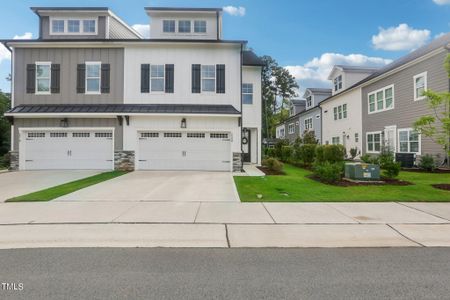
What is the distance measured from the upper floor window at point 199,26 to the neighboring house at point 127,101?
11.4 feet

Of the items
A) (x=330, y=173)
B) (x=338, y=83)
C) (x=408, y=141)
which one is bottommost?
(x=330, y=173)

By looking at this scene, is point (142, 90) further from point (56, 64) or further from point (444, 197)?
point (444, 197)

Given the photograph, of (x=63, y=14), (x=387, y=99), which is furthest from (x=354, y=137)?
(x=63, y=14)

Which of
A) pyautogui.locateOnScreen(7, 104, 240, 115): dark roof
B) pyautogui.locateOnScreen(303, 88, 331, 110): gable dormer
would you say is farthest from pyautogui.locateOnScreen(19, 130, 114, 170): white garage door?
pyautogui.locateOnScreen(303, 88, 331, 110): gable dormer

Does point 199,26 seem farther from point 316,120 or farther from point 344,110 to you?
point 316,120

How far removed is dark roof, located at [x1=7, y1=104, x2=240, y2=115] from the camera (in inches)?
549

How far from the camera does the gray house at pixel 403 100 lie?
46.9ft

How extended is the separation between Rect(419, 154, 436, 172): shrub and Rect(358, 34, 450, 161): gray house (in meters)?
0.82

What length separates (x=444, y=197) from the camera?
7.97m

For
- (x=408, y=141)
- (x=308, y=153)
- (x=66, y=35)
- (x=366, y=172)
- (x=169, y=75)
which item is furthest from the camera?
(x=308, y=153)

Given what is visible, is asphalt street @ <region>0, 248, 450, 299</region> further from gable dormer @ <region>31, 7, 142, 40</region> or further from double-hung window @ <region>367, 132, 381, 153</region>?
double-hung window @ <region>367, 132, 381, 153</region>

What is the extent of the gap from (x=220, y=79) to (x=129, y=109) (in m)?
5.16

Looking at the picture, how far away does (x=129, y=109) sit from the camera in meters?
14.2

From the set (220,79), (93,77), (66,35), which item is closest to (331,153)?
(220,79)
